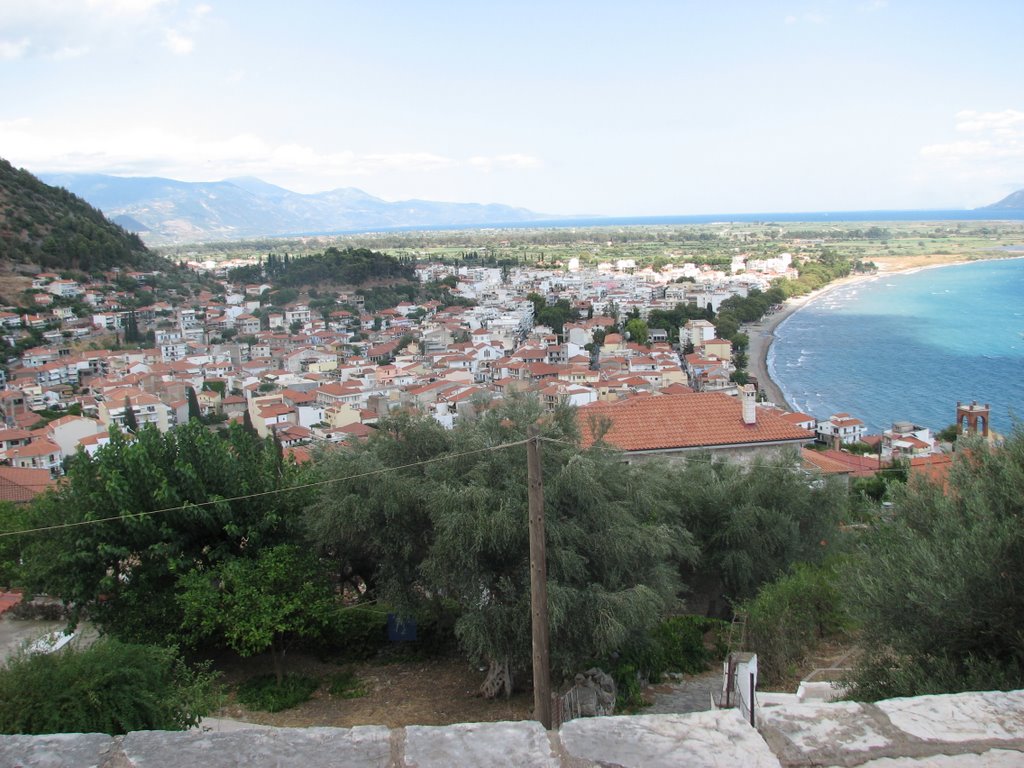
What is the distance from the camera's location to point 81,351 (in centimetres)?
6006

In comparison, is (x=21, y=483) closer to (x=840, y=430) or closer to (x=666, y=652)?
(x=666, y=652)

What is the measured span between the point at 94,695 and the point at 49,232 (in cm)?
8357

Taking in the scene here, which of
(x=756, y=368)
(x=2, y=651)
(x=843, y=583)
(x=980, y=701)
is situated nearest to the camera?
(x=980, y=701)

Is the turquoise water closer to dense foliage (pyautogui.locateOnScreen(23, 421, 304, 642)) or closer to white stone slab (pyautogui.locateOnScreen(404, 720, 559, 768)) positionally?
dense foliage (pyautogui.locateOnScreen(23, 421, 304, 642))

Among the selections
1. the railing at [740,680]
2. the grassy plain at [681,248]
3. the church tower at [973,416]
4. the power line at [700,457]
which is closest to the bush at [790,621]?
the power line at [700,457]

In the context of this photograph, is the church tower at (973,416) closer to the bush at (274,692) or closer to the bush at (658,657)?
the bush at (658,657)

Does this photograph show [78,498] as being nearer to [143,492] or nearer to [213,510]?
[143,492]

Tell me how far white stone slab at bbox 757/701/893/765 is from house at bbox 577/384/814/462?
11995 mm

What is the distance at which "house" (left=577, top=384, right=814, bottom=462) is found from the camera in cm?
1492

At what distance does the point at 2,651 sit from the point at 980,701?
10.6 m

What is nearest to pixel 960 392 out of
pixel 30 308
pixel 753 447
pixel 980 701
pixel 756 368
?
pixel 756 368

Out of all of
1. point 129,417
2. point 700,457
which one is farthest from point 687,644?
point 129,417

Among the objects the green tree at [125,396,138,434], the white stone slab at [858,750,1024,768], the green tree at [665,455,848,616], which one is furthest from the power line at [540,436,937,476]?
the green tree at [125,396,138,434]

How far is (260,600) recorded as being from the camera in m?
8.24
